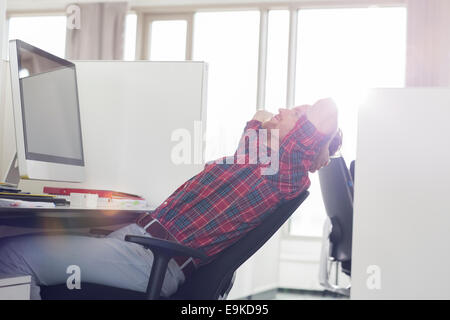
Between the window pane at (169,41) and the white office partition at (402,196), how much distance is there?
3702mm

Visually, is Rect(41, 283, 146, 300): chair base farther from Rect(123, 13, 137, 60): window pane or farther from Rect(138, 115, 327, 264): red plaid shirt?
Rect(123, 13, 137, 60): window pane

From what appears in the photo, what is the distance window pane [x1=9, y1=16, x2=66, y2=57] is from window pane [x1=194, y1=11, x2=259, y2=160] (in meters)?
1.44

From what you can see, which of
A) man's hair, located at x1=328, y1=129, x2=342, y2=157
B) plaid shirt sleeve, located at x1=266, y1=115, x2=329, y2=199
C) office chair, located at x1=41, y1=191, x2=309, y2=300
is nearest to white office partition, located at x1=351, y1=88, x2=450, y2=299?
man's hair, located at x1=328, y1=129, x2=342, y2=157

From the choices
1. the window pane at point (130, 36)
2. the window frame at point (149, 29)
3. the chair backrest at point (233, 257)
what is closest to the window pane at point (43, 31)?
the window pane at point (130, 36)

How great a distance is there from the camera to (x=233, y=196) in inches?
59.4

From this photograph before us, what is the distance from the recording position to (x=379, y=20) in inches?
204

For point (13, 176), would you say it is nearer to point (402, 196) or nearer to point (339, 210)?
point (402, 196)

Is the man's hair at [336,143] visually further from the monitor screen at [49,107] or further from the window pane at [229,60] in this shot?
the window pane at [229,60]

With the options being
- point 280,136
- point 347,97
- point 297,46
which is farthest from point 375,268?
point 297,46

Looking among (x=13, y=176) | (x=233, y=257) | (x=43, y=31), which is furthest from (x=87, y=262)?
(x=43, y=31)

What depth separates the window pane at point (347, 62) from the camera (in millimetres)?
5090

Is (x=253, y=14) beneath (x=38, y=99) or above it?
above
